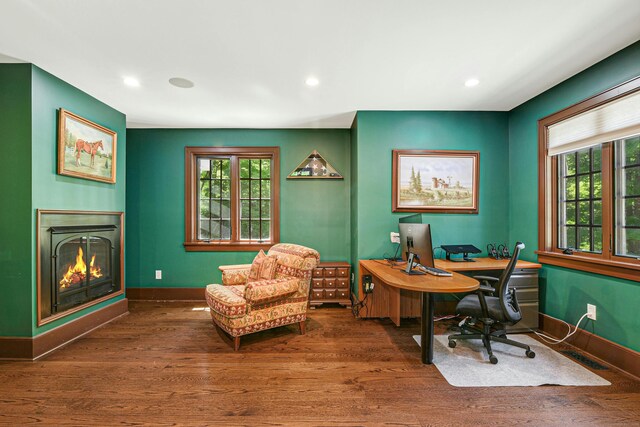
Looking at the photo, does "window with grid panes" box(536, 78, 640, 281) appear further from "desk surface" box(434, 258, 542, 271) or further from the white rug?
the white rug

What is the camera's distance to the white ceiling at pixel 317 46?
1768mm

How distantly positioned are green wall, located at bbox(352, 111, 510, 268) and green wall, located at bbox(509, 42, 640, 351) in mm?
175

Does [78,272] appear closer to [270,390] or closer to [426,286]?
[270,390]

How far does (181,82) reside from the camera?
273 centimetres

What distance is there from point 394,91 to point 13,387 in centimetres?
414

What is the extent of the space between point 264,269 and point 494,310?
2.28 meters

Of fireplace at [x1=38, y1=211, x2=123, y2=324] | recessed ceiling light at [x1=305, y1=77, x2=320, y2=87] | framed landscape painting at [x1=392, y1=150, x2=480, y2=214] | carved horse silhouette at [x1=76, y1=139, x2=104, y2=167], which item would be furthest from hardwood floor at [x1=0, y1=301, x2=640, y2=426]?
recessed ceiling light at [x1=305, y1=77, x2=320, y2=87]

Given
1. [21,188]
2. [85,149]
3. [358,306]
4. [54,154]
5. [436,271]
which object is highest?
[85,149]

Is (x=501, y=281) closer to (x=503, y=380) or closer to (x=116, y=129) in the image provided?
(x=503, y=380)

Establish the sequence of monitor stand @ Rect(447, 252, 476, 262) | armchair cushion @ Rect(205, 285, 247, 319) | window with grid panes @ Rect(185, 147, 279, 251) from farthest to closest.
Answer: window with grid panes @ Rect(185, 147, 279, 251) < monitor stand @ Rect(447, 252, 476, 262) < armchair cushion @ Rect(205, 285, 247, 319)

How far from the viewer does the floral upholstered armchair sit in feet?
8.41

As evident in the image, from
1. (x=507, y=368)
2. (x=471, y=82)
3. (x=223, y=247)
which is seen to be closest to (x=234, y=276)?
(x=223, y=247)

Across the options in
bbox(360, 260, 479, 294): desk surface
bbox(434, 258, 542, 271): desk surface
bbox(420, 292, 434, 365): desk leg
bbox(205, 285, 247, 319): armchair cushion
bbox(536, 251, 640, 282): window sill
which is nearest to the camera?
bbox(360, 260, 479, 294): desk surface

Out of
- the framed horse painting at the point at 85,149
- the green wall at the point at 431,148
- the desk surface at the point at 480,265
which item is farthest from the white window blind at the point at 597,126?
the framed horse painting at the point at 85,149
